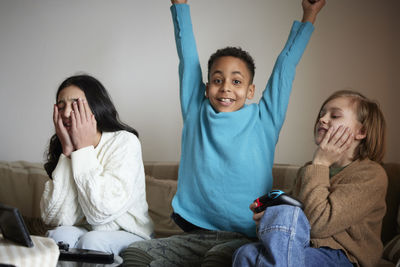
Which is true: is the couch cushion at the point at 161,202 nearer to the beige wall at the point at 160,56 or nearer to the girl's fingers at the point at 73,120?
the beige wall at the point at 160,56

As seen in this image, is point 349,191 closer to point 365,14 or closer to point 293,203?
point 293,203

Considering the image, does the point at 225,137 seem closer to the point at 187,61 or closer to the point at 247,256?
the point at 187,61

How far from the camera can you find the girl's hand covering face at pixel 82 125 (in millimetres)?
1294

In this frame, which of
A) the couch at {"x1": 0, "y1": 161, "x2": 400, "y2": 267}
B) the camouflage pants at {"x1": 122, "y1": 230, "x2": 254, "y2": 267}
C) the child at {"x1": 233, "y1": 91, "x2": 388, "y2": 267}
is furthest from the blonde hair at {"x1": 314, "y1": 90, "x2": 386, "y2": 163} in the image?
the camouflage pants at {"x1": 122, "y1": 230, "x2": 254, "y2": 267}

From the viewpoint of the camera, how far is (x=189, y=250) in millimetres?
1176

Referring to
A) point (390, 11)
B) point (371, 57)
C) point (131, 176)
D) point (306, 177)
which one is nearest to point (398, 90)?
point (371, 57)

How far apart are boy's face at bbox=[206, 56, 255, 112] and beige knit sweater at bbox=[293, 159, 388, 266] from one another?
31cm

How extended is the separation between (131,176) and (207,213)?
24 centimetres

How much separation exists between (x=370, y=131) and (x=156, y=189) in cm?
86

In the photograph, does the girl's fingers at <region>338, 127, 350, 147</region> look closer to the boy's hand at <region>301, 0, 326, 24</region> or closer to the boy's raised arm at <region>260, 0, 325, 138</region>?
the boy's raised arm at <region>260, 0, 325, 138</region>

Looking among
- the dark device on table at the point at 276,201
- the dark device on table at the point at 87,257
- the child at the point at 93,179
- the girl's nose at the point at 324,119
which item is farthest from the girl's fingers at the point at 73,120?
the girl's nose at the point at 324,119

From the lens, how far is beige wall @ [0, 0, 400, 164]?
1824 millimetres

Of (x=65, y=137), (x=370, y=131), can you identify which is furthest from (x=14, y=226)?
(x=370, y=131)

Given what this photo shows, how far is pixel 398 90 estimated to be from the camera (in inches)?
70.4
